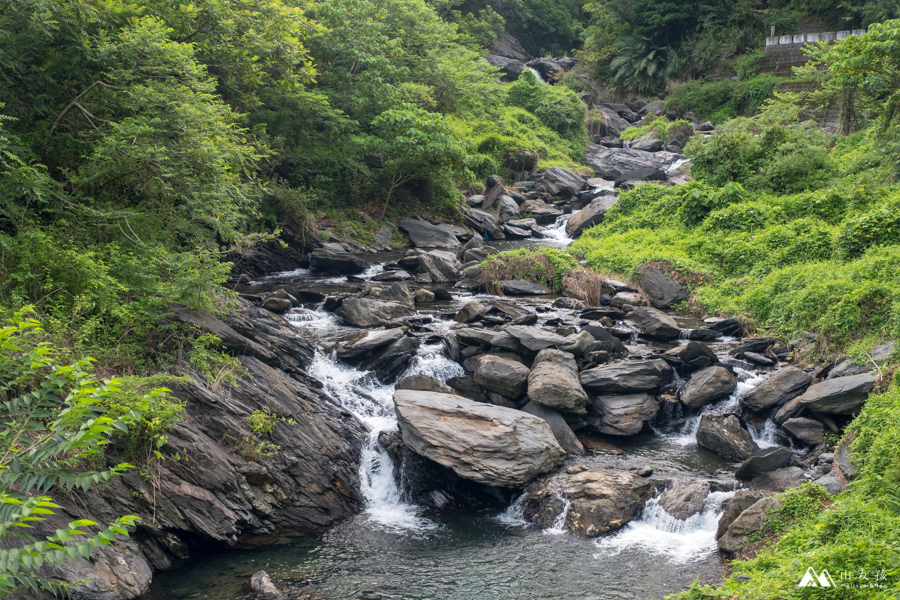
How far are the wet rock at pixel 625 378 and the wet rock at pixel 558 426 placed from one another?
1049 mm

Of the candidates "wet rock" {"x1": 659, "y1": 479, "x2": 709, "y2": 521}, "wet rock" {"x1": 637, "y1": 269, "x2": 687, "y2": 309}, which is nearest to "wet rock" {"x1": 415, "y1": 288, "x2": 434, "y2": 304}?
"wet rock" {"x1": 637, "y1": 269, "x2": 687, "y2": 309}

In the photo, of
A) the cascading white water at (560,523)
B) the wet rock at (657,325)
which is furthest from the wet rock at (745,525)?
the wet rock at (657,325)

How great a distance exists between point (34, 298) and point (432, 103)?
21402 mm

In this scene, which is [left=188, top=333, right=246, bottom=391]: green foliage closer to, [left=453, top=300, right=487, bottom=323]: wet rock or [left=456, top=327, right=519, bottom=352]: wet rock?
[left=456, top=327, right=519, bottom=352]: wet rock

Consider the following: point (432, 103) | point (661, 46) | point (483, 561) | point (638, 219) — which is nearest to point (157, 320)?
point (483, 561)

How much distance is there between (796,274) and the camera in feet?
48.3

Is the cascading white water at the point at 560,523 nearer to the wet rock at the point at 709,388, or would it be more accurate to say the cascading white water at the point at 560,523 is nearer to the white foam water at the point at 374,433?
the white foam water at the point at 374,433

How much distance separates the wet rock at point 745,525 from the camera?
26.2 ft

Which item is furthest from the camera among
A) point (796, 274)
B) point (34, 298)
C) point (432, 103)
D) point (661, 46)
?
point (661, 46)

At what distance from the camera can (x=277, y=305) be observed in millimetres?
15836

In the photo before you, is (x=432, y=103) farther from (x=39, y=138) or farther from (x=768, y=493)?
(x=768, y=493)

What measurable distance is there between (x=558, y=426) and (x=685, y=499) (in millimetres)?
2641

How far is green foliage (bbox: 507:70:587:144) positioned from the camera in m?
39.8

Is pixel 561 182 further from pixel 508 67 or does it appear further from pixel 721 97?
pixel 508 67
